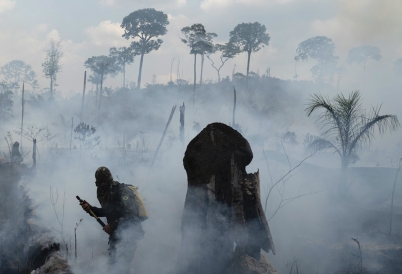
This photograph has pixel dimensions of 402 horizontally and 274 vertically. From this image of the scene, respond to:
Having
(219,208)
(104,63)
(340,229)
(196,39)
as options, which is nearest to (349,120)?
(340,229)

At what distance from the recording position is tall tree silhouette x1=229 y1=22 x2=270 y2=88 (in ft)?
121

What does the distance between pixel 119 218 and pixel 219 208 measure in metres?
1.35

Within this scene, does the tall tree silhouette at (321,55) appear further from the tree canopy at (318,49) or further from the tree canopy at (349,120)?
the tree canopy at (349,120)

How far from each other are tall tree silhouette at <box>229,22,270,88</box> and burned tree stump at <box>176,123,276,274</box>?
1320 inches

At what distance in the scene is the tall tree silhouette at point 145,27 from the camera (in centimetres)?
3788

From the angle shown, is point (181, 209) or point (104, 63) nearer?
point (181, 209)

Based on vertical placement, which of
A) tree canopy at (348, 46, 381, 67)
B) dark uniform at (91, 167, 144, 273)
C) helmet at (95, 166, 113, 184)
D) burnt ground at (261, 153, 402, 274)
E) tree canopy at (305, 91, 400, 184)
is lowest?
burnt ground at (261, 153, 402, 274)

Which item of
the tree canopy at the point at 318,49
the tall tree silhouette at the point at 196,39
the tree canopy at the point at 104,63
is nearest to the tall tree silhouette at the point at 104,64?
the tree canopy at the point at 104,63

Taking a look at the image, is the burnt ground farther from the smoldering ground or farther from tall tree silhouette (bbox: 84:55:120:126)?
tall tree silhouette (bbox: 84:55:120:126)

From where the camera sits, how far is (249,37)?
121ft

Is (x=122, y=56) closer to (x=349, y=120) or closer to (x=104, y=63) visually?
(x=104, y=63)

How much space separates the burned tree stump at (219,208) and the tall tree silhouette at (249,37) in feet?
110

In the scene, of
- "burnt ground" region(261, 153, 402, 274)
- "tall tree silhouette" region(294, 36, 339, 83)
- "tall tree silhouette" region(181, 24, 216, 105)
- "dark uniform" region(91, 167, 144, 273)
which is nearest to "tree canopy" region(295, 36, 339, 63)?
"tall tree silhouette" region(294, 36, 339, 83)

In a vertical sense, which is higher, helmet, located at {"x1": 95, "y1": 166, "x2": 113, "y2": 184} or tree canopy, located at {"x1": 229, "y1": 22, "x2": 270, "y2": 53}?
tree canopy, located at {"x1": 229, "y1": 22, "x2": 270, "y2": 53}
